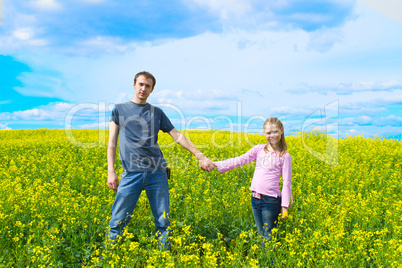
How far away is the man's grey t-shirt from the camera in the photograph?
13.4 feet

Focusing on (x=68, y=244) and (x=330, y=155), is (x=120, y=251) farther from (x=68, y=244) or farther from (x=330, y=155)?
(x=330, y=155)

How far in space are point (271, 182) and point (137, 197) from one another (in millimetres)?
1874

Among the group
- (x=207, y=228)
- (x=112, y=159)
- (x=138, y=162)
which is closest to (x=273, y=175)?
(x=207, y=228)

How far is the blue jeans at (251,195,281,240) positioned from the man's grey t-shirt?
1455 mm

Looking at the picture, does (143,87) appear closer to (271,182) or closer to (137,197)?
(137,197)

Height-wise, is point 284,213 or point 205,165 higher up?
point 205,165

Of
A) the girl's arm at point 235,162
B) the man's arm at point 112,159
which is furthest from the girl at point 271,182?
the man's arm at point 112,159

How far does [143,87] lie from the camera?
406 cm

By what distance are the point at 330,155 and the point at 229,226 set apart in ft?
27.9

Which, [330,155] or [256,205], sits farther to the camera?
[330,155]

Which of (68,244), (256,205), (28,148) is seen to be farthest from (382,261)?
(28,148)

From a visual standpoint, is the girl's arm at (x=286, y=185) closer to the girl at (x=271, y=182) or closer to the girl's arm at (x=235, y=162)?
the girl at (x=271, y=182)

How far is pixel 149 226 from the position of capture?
4.80 m

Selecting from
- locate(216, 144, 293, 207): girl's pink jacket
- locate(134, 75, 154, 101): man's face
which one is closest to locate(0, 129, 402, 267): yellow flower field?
locate(216, 144, 293, 207): girl's pink jacket
